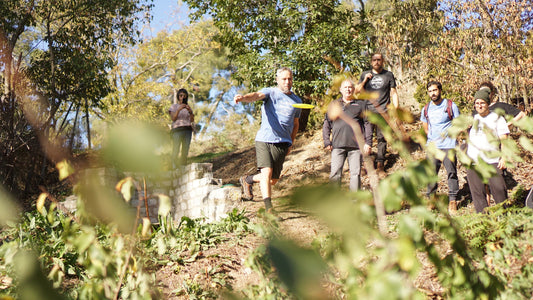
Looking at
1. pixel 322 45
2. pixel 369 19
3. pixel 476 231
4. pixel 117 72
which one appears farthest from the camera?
pixel 117 72

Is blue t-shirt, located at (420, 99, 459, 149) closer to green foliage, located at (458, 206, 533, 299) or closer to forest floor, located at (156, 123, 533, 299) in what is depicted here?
forest floor, located at (156, 123, 533, 299)

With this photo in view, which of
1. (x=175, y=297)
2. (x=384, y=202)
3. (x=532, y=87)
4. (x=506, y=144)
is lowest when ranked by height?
(x=175, y=297)

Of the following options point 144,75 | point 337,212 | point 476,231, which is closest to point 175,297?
point 476,231

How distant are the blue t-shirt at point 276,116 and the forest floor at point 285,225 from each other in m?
0.69

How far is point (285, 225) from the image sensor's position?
2.17 ft

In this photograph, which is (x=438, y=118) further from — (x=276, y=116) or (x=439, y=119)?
(x=276, y=116)

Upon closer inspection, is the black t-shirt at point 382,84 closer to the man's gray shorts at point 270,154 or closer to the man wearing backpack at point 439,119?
the man wearing backpack at point 439,119

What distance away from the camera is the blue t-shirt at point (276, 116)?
4.59 metres

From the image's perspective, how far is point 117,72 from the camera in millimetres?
19547

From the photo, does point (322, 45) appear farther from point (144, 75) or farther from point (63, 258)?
point (144, 75)

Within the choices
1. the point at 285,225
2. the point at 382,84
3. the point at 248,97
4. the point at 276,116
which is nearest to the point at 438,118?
the point at 382,84

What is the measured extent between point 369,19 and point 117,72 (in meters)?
13.5

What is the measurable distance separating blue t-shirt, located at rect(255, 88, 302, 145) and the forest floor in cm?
69

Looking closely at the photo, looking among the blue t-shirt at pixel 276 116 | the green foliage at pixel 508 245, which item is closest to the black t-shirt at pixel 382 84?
the blue t-shirt at pixel 276 116
